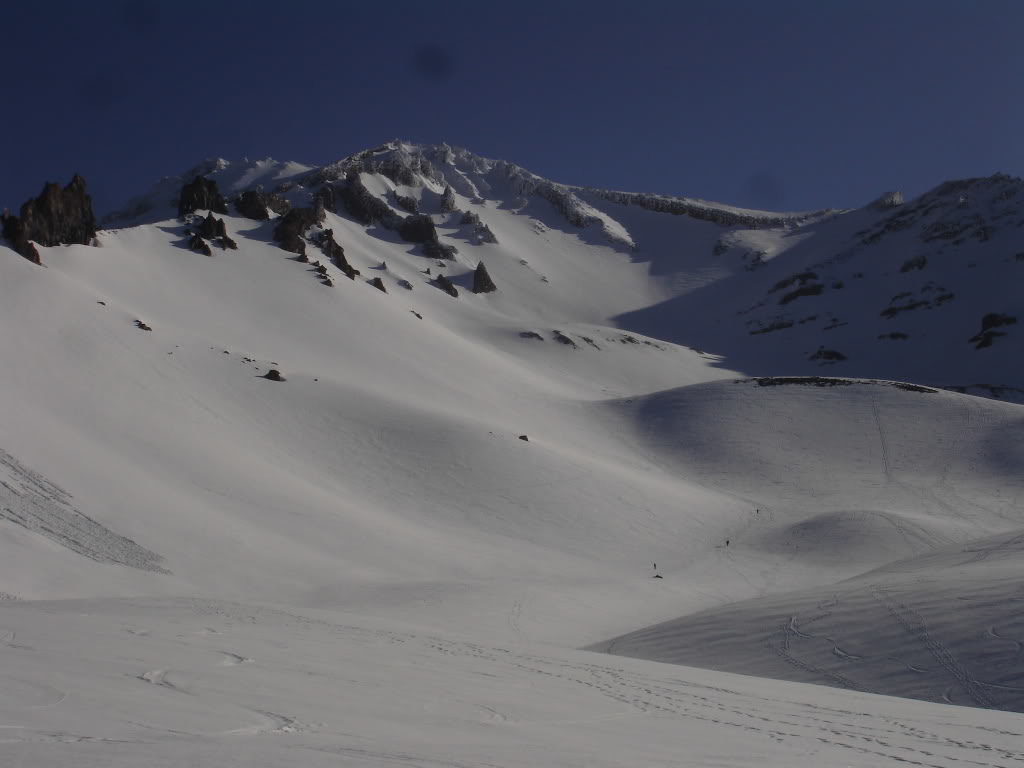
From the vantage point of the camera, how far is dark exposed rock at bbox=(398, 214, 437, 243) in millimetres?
115188

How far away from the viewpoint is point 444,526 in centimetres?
2881

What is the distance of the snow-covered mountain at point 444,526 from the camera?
24.0 ft

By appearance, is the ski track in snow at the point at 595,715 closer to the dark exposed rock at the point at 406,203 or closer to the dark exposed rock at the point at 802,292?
the dark exposed rock at the point at 802,292

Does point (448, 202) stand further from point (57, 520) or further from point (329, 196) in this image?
point (57, 520)

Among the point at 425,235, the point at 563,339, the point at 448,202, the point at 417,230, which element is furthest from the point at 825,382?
the point at 448,202

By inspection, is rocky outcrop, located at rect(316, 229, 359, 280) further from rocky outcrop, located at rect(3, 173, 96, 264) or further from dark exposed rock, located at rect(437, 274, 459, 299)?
rocky outcrop, located at rect(3, 173, 96, 264)

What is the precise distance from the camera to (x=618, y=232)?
15388 centimetres

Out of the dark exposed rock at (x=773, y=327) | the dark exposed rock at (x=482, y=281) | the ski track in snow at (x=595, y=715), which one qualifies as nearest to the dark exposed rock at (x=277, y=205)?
the dark exposed rock at (x=482, y=281)

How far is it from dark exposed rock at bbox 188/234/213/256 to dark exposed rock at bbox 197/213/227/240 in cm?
214

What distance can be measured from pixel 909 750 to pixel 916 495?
38179 millimetres

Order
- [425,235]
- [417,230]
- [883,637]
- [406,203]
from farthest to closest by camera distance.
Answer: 1. [406,203]
2. [417,230]
3. [425,235]
4. [883,637]

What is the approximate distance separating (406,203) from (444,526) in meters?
107

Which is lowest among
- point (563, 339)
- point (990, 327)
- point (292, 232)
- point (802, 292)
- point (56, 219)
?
point (56, 219)

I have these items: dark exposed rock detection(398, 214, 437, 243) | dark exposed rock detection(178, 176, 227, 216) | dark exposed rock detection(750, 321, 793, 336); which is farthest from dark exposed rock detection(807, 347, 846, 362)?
dark exposed rock detection(178, 176, 227, 216)
